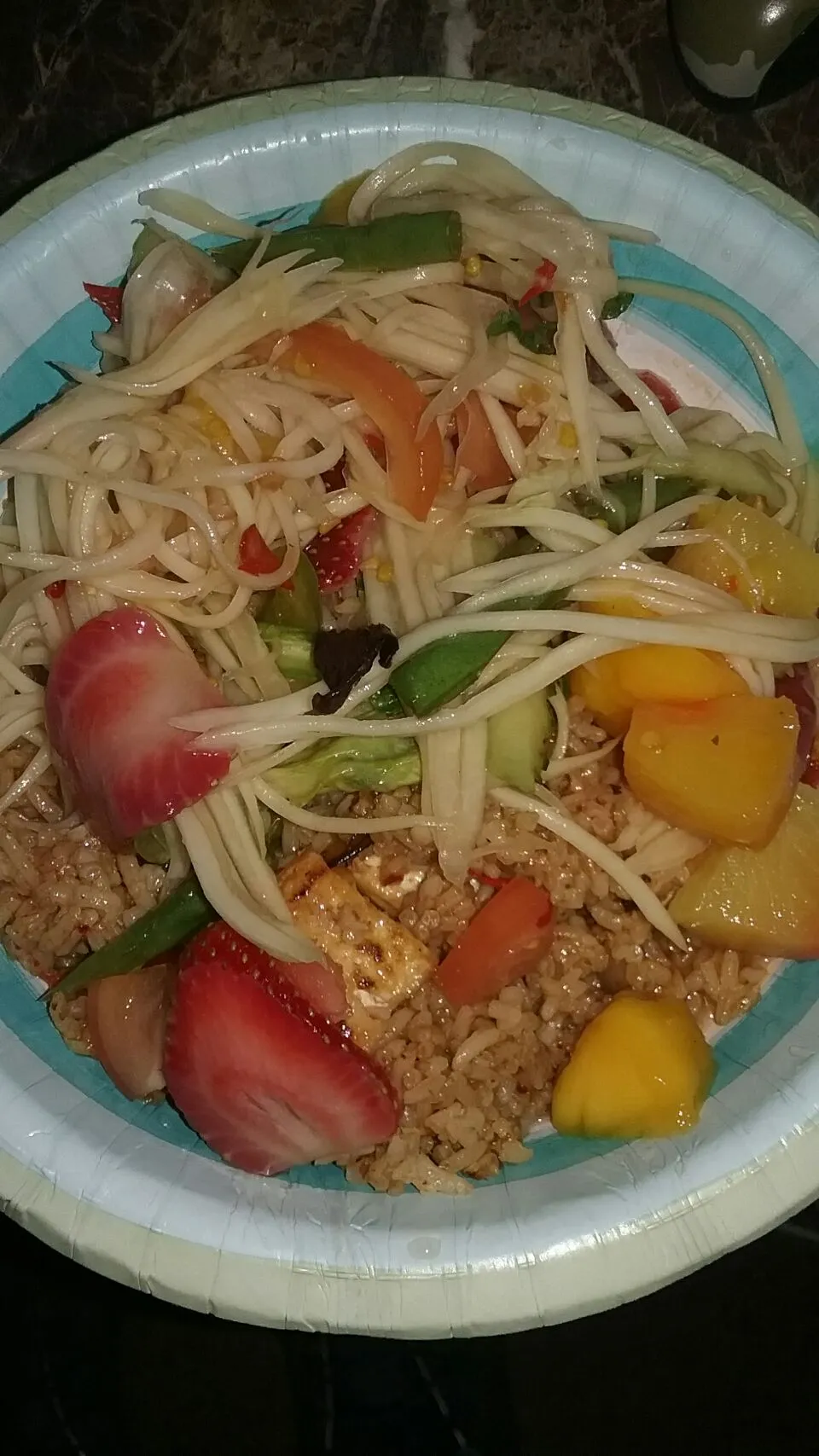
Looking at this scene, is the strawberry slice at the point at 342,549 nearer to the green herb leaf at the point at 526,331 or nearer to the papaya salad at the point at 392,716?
the papaya salad at the point at 392,716

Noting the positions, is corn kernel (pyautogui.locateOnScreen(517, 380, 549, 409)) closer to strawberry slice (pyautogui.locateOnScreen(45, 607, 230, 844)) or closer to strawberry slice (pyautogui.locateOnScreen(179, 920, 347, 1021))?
strawberry slice (pyautogui.locateOnScreen(45, 607, 230, 844))

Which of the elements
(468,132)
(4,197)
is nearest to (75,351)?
(4,197)

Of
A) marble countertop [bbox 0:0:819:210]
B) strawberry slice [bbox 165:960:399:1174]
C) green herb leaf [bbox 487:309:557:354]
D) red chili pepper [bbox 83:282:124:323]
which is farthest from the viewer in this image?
marble countertop [bbox 0:0:819:210]

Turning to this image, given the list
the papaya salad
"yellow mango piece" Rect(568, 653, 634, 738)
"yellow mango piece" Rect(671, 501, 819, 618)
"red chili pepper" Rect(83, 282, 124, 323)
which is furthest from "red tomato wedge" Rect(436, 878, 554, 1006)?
"red chili pepper" Rect(83, 282, 124, 323)

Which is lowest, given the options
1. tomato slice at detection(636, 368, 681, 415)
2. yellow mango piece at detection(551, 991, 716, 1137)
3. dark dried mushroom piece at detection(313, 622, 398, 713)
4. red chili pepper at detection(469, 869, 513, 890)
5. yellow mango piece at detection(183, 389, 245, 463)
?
yellow mango piece at detection(551, 991, 716, 1137)

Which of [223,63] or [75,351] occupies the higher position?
[223,63]

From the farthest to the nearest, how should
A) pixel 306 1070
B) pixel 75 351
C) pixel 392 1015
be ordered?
pixel 75 351
pixel 392 1015
pixel 306 1070

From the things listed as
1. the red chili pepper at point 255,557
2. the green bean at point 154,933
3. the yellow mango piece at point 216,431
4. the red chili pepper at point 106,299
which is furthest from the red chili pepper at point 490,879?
the red chili pepper at point 106,299

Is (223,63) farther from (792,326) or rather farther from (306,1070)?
(306,1070)
